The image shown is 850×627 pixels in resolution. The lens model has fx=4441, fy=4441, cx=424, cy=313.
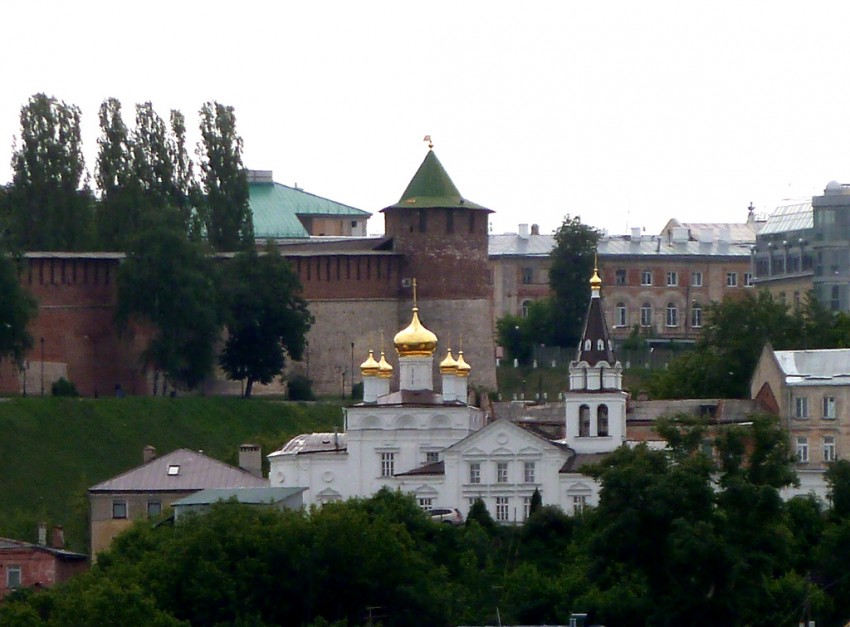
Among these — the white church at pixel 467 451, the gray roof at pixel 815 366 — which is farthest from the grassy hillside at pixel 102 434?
the gray roof at pixel 815 366

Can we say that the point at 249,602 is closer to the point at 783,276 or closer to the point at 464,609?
the point at 464,609

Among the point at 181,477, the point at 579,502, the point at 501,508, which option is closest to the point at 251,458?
the point at 181,477

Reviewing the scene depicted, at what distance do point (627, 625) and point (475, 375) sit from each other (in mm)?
31738

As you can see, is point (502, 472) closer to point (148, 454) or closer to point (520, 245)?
point (148, 454)

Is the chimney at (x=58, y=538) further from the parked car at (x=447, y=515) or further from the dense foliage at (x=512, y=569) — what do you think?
the dense foliage at (x=512, y=569)

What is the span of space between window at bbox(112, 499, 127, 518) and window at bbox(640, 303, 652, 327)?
128 feet

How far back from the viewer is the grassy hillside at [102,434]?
83.9 meters

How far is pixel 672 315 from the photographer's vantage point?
374ft

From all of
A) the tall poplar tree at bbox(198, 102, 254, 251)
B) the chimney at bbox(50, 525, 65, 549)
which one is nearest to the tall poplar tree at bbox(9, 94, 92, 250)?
the tall poplar tree at bbox(198, 102, 254, 251)

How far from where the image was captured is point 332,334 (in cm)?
9600

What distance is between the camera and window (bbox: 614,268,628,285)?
115 meters

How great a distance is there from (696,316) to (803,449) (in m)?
38.1

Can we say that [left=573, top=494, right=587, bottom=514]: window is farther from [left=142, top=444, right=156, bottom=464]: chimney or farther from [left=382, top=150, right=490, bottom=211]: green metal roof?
[left=382, top=150, right=490, bottom=211]: green metal roof

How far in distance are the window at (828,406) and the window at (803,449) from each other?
22.5 inches
